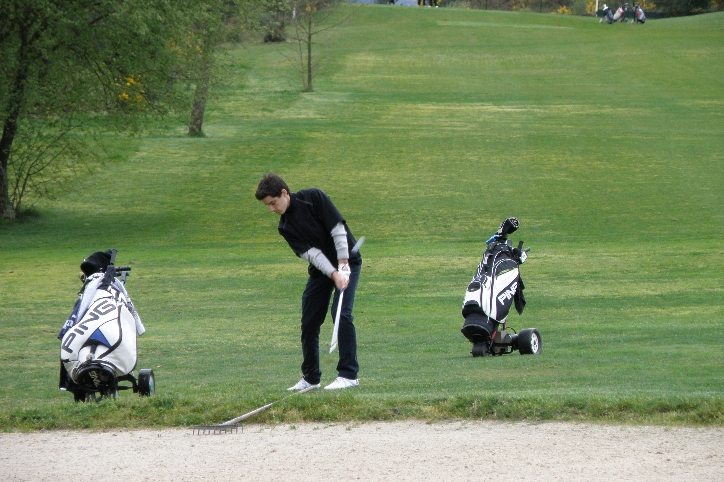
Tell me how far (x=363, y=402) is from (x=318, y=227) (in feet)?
5.12

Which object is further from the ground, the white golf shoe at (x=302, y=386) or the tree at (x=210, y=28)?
the tree at (x=210, y=28)

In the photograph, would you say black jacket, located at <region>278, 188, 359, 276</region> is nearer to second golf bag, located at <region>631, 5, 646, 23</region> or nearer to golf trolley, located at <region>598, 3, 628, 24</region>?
golf trolley, located at <region>598, 3, 628, 24</region>

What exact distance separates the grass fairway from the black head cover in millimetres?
1132

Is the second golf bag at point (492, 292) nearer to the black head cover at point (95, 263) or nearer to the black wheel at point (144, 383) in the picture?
the black wheel at point (144, 383)

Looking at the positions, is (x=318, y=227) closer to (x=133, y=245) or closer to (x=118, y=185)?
(x=133, y=245)

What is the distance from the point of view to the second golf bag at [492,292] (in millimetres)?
10836

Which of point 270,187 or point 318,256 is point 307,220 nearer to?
point 318,256

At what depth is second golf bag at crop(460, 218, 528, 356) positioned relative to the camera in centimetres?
1084

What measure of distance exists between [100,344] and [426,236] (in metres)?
17.8

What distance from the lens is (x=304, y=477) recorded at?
6.24 meters

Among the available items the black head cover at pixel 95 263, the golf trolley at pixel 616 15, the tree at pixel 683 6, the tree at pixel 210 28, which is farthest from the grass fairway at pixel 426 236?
the tree at pixel 683 6

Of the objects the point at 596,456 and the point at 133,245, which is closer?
the point at 596,456

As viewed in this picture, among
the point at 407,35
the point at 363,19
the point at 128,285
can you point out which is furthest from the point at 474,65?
the point at 128,285

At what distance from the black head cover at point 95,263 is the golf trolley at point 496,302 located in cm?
375
